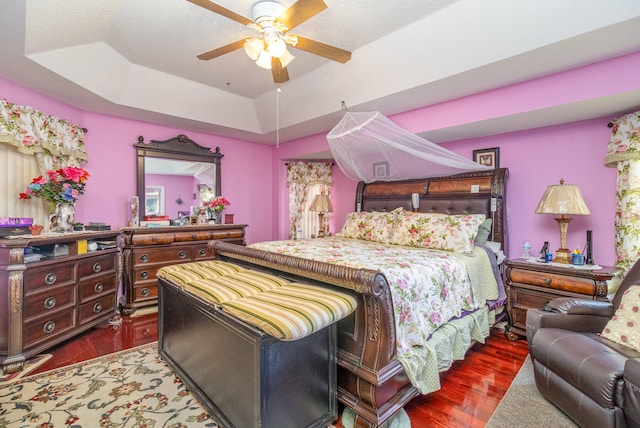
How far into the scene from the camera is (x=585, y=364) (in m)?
1.50

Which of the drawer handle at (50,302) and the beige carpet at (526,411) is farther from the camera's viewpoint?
the drawer handle at (50,302)

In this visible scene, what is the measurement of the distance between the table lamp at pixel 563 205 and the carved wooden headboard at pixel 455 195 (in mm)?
472

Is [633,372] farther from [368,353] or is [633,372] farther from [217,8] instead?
[217,8]

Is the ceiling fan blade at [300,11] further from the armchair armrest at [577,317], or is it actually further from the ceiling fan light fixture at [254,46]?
the armchair armrest at [577,317]

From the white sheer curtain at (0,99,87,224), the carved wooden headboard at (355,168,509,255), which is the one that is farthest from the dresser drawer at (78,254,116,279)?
the carved wooden headboard at (355,168,509,255)

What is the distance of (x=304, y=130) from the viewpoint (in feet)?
13.9

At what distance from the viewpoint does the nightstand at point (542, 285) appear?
228cm

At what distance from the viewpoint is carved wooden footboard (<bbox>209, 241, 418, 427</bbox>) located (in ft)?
4.96

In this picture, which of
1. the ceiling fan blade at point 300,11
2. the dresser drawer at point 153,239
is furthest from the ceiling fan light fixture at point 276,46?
the dresser drawer at point 153,239

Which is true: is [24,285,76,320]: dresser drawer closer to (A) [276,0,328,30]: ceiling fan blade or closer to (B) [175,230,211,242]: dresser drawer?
(B) [175,230,211,242]: dresser drawer

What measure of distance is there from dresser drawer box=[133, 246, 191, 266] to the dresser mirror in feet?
1.89

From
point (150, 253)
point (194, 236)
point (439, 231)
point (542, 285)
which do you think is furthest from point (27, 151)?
point (542, 285)

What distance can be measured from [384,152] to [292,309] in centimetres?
219

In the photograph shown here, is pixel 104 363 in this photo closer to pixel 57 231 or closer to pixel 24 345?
pixel 24 345
